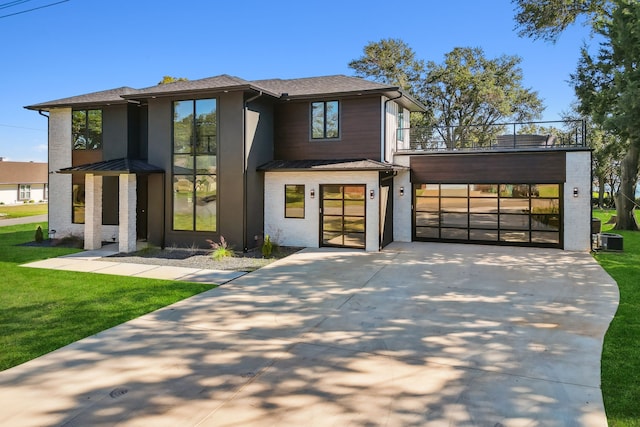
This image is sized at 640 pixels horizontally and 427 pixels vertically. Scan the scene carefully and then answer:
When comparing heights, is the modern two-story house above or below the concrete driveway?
above

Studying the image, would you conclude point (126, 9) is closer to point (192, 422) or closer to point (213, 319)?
point (213, 319)

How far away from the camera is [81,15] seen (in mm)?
19125

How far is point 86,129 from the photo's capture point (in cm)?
1703

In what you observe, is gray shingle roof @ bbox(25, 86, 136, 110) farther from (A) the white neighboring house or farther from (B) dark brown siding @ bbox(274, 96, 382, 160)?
(A) the white neighboring house

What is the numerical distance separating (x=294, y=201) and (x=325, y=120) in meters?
3.17

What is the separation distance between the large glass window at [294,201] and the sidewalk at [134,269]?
14.8 feet

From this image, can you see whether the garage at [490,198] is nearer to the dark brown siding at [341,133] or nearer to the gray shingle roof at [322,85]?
the dark brown siding at [341,133]

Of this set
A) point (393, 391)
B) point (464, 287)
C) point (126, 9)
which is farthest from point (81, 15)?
point (393, 391)

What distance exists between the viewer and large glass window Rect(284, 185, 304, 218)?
15.2 m

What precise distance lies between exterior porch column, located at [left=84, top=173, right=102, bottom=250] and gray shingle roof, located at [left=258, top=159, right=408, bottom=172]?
227 inches

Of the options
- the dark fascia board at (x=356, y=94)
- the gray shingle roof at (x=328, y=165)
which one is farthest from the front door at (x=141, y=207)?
the dark fascia board at (x=356, y=94)

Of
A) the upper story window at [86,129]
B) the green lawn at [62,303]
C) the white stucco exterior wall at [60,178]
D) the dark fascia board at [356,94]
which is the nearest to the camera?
the green lawn at [62,303]

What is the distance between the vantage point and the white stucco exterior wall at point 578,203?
46.6 ft

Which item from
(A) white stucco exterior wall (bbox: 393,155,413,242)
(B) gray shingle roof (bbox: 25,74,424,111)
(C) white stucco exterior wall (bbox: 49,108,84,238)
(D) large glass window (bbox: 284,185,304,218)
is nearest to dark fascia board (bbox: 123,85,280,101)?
(B) gray shingle roof (bbox: 25,74,424,111)
